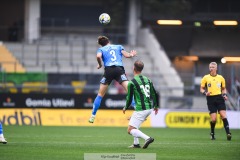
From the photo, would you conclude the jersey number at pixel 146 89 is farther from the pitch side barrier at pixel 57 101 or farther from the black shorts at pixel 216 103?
the pitch side barrier at pixel 57 101

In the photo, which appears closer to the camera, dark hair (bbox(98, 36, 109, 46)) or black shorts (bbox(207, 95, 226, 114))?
dark hair (bbox(98, 36, 109, 46))

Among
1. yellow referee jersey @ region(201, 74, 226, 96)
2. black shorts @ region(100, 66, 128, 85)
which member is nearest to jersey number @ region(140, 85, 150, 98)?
black shorts @ region(100, 66, 128, 85)

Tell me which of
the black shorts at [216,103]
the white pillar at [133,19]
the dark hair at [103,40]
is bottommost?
the black shorts at [216,103]

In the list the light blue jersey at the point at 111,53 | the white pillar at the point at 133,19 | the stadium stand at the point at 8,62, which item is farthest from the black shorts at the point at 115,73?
the white pillar at the point at 133,19

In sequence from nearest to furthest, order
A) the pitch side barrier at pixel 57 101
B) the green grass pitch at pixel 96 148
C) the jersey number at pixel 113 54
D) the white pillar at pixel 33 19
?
the green grass pitch at pixel 96 148 < the jersey number at pixel 113 54 < the pitch side barrier at pixel 57 101 < the white pillar at pixel 33 19

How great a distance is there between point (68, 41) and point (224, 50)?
903 centimetres

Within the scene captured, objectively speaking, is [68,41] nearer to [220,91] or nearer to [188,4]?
[188,4]

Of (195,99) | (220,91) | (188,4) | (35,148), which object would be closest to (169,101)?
(195,99)

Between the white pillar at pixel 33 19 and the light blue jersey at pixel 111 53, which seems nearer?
the light blue jersey at pixel 111 53

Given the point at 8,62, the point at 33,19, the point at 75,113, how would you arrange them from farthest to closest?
1. the point at 33,19
2. the point at 8,62
3. the point at 75,113

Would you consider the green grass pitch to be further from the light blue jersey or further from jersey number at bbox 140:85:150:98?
the light blue jersey

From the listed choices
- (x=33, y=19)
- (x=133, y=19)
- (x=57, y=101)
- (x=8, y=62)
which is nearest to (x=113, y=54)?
(x=57, y=101)

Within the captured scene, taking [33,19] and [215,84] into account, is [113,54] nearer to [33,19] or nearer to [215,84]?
[215,84]

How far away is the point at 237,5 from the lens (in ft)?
135
